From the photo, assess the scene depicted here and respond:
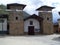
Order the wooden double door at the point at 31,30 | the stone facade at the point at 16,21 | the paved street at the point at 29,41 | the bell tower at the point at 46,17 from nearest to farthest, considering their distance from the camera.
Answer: the paved street at the point at 29,41
the stone facade at the point at 16,21
the bell tower at the point at 46,17
the wooden double door at the point at 31,30

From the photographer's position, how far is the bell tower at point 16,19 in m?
41.6

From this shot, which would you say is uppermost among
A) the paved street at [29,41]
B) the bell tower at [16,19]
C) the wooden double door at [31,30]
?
the bell tower at [16,19]

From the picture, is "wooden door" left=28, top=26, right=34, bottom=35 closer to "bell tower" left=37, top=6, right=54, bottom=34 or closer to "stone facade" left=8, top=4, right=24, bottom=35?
"bell tower" left=37, top=6, right=54, bottom=34

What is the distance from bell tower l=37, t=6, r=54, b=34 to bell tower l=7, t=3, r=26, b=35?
501cm

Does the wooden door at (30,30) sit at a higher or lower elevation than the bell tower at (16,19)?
lower

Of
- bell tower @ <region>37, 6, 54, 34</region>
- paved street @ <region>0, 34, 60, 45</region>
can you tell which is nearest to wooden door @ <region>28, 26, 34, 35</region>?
bell tower @ <region>37, 6, 54, 34</region>

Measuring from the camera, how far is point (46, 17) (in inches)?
1748

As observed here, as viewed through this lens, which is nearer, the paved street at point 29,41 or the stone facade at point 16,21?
the paved street at point 29,41

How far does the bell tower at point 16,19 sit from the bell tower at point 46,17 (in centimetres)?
501

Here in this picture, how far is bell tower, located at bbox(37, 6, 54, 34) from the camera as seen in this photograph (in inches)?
1725

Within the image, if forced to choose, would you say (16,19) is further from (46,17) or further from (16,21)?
(46,17)

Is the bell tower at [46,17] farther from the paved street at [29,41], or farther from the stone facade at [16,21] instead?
the paved street at [29,41]

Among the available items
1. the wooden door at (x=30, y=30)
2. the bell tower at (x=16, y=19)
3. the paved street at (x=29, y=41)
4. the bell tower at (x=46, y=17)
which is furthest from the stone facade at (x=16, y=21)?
the paved street at (x=29, y=41)

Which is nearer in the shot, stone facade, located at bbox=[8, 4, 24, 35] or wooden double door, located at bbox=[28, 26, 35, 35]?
stone facade, located at bbox=[8, 4, 24, 35]
